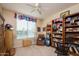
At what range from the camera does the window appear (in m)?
2.11

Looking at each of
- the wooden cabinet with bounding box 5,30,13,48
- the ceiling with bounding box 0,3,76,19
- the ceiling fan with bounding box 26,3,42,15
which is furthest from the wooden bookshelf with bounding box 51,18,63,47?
the wooden cabinet with bounding box 5,30,13,48

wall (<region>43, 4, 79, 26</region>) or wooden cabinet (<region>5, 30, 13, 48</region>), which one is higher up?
wall (<region>43, 4, 79, 26</region>)

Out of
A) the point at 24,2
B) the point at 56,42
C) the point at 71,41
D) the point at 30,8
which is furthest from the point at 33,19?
the point at 71,41

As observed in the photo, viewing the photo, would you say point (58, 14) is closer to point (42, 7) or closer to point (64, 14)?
point (64, 14)

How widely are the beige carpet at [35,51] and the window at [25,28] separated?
26cm

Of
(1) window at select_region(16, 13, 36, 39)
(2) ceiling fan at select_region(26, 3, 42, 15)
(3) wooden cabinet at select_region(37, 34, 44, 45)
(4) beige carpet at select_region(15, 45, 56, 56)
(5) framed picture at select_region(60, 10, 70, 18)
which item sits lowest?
(4) beige carpet at select_region(15, 45, 56, 56)

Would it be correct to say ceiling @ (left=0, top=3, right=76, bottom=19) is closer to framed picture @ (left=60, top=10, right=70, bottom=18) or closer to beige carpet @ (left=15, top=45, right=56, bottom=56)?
framed picture @ (left=60, top=10, right=70, bottom=18)

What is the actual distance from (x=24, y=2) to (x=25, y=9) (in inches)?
5.6

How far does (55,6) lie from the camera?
2047 mm

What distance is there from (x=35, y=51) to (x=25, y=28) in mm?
540

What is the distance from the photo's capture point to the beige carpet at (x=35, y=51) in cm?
201

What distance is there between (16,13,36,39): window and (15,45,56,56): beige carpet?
255mm

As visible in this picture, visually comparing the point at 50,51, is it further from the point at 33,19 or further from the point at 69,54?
the point at 33,19

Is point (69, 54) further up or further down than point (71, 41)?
further down
